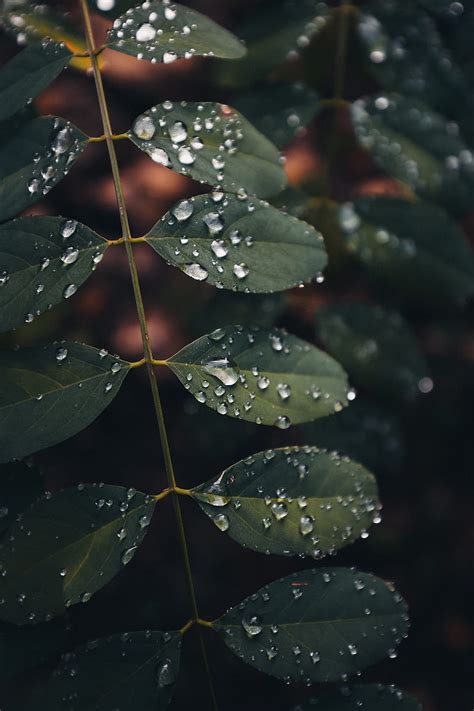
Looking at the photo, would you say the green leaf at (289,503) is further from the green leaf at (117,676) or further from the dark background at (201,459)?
the dark background at (201,459)

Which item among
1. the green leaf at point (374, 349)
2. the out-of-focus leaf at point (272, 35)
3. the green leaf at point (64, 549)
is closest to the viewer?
the green leaf at point (64, 549)

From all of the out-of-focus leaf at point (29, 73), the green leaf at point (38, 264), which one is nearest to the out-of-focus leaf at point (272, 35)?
the out-of-focus leaf at point (29, 73)

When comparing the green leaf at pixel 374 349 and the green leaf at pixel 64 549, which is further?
the green leaf at pixel 374 349

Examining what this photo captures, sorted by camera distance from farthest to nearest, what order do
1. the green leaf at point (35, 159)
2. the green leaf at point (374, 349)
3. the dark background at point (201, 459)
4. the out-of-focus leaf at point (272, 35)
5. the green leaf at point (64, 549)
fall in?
the dark background at point (201, 459), the green leaf at point (374, 349), the out-of-focus leaf at point (272, 35), the green leaf at point (35, 159), the green leaf at point (64, 549)

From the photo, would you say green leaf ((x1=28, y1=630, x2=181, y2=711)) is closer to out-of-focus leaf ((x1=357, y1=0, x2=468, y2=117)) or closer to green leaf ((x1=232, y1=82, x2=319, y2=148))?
green leaf ((x1=232, y1=82, x2=319, y2=148))

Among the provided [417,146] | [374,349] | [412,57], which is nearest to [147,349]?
[374,349]

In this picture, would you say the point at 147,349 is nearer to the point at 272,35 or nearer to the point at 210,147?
the point at 210,147

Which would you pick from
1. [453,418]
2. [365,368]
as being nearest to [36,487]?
[365,368]
